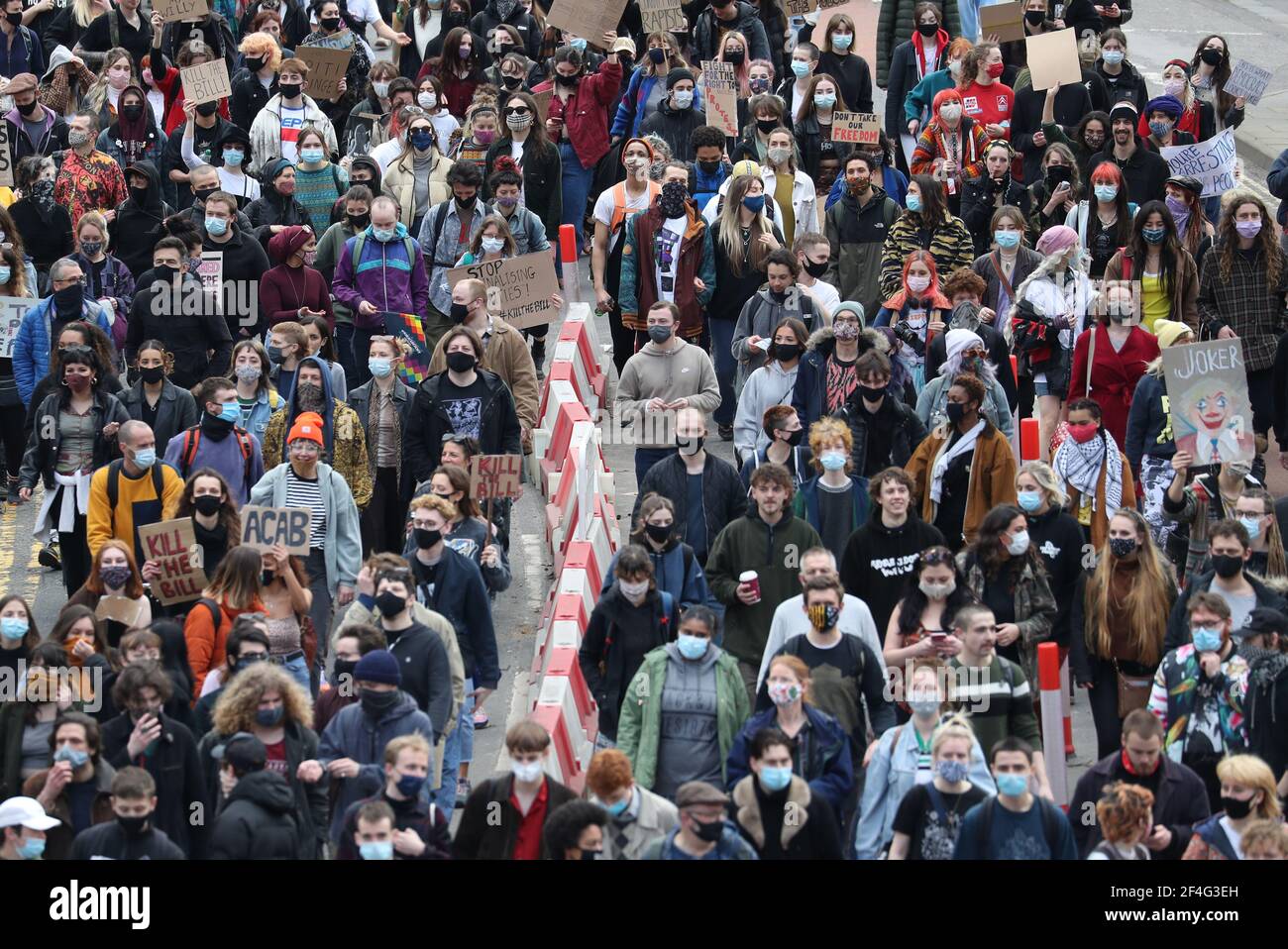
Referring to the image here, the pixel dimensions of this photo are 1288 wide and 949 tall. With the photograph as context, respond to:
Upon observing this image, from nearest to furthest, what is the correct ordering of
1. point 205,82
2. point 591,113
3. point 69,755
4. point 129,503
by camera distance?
point 69,755 < point 129,503 < point 205,82 < point 591,113

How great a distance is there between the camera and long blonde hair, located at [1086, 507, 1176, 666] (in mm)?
13727

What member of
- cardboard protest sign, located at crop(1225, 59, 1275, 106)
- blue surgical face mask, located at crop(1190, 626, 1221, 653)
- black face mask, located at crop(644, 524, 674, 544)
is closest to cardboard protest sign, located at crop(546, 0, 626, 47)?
cardboard protest sign, located at crop(1225, 59, 1275, 106)

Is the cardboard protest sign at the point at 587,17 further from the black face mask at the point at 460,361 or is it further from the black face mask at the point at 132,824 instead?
the black face mask at the point at 132,824

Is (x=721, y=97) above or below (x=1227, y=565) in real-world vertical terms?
above

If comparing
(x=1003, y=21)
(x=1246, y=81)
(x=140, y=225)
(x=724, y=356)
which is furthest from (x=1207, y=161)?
(x=140, y=225)

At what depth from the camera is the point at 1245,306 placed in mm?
17938

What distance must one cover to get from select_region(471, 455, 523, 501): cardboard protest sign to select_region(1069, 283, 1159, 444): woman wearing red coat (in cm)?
383

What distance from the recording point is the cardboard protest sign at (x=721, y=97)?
69.8 feet

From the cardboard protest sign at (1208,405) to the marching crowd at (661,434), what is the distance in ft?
0.11

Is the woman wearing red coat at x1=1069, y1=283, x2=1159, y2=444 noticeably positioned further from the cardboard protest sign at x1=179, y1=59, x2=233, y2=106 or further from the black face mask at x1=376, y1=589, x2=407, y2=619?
the cardboard protest sign at x1=179, y1=59, x2=233, y2=106

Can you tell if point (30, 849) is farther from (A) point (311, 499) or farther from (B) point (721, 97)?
(B) point (721, 97)

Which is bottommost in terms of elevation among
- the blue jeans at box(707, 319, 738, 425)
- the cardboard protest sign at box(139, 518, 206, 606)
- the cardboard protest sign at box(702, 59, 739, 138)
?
the cardboard protest sign at box(139, 518, 206, 606)

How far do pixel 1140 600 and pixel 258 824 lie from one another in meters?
4.79
